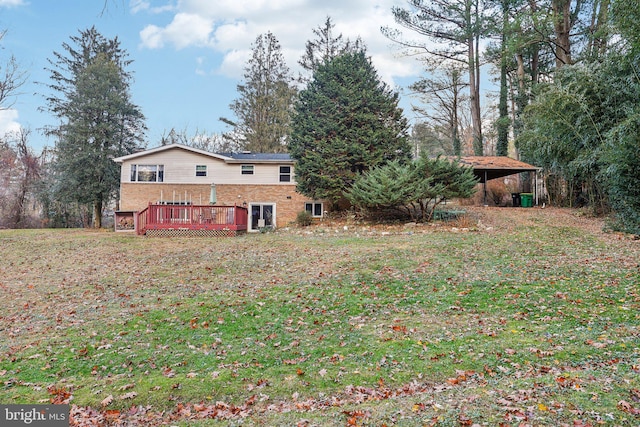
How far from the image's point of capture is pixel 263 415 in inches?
133

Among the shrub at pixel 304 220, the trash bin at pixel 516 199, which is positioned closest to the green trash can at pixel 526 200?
the trash bin at pixel 516 199

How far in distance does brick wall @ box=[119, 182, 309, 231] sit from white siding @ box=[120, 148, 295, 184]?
0.32m

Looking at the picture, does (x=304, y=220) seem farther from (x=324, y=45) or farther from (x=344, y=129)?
(x=324, y=45)

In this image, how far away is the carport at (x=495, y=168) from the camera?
20.4 m

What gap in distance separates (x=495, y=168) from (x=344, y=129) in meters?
9.06

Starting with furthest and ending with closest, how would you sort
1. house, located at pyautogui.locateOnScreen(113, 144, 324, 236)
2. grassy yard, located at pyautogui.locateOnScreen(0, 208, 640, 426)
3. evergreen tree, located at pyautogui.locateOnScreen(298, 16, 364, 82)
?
1. evergreen tree, located at pyautogui.locateOnScreen(298, 16, 364, 82)
2. house, located at pyautogui.locateOnScreen(113, 144, 324, 236)
3. grassy yard, located at pyautogui.locateOnScreen(0, 208, 640, 426)

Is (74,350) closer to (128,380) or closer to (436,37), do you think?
(128,380)

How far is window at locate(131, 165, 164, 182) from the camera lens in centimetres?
2122

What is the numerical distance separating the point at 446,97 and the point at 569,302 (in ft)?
90.4

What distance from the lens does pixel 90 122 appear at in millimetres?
23328

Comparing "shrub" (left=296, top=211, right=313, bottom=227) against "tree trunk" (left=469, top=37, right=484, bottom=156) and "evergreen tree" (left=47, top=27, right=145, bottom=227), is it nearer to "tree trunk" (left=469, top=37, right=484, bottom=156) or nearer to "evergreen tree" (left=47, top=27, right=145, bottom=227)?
"evergreen tree" (left=47, top=27, right=145, bottom=227)

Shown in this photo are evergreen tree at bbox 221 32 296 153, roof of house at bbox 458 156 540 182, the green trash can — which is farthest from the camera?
evergreen tree at bbox 221 32 296 153

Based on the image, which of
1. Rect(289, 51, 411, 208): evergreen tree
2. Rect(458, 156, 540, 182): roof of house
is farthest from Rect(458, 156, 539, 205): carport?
Rect(289, 51, 411, 208): evergreen tree

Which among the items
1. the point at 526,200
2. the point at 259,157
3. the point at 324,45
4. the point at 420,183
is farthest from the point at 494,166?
the point at 324,45
